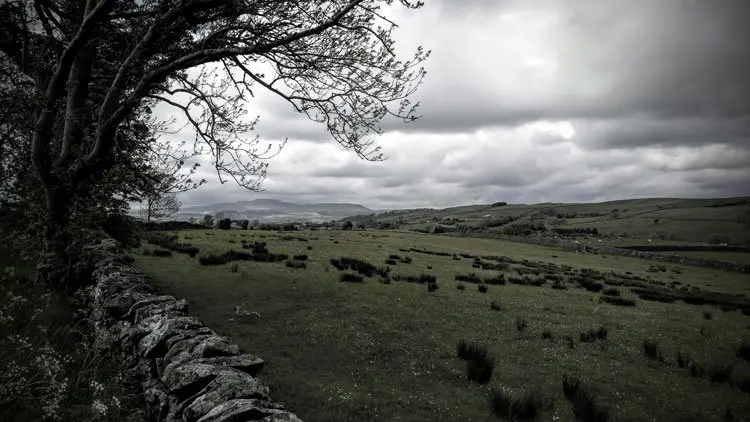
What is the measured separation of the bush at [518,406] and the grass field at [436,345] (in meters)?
0.15

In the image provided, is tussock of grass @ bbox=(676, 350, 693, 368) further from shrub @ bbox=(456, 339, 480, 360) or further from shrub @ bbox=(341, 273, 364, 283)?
shrub @ bbox=(341, 273, 364, 283)

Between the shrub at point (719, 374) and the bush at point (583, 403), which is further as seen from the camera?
the shrub at point (719, 374)

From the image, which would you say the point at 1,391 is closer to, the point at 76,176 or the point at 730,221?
the point at 76,176

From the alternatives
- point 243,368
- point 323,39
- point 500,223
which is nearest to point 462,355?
point 243,368

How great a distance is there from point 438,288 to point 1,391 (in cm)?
1832

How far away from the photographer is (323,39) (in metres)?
12.3

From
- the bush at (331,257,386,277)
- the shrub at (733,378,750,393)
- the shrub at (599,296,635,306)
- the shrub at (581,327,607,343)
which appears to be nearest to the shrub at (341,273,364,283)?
the bush at (331,257,386,277)

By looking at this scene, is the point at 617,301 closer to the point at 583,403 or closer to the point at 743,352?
the point at 743,352

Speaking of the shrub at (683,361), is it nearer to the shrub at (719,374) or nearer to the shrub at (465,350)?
the shrub at (719,374)

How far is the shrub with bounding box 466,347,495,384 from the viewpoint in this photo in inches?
376

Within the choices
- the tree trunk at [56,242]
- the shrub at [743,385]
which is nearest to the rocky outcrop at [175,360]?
the tree trunk at [56,242]

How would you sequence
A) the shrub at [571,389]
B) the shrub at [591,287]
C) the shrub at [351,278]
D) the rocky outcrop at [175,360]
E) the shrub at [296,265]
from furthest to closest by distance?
1. the shrub at [591,287]
2. the shrub at [296,265]
3. the shrub at [351,278]
4. the shrub at [571,389]
5. the rocky outcrop at [175,360]

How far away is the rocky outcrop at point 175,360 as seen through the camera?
5.20 metres

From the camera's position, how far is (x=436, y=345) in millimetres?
11852
